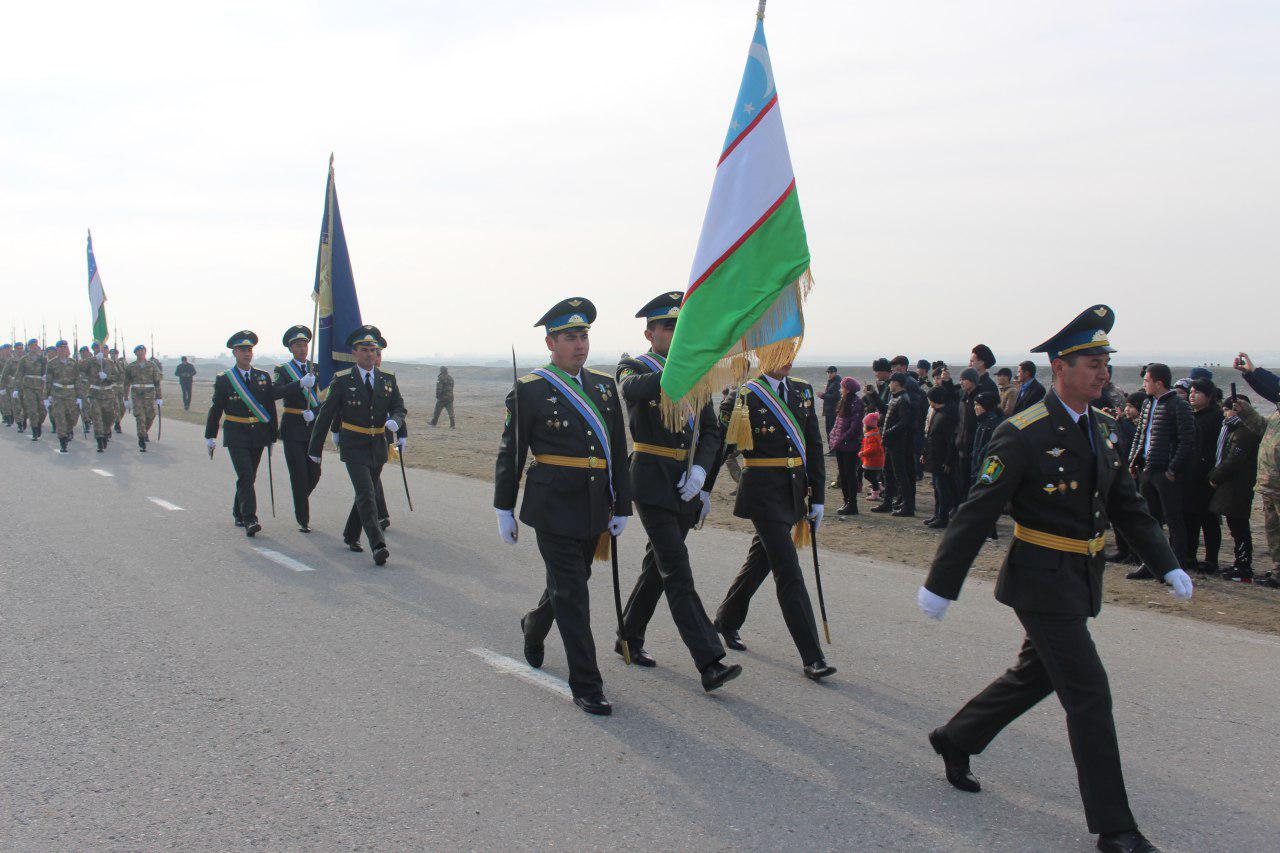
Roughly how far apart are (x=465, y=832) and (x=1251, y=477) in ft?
25.4

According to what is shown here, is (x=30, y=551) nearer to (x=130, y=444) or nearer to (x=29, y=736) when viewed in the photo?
(x=29, y=736)

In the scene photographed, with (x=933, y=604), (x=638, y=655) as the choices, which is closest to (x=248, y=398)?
(x=638, y=655)

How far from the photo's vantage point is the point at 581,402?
5.25m

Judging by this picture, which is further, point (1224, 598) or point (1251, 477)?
point (1251, 477)

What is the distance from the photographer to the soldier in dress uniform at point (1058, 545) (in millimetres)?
3717

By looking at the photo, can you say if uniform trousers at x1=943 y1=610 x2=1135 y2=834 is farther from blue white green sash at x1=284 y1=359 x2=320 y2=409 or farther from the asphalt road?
blue white green sash at x1=284 y1=359 x2=320 y2=409

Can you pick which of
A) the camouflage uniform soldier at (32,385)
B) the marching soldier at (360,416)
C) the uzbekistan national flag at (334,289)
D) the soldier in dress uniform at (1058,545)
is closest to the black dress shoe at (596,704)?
the soldier in dress uniform at (1058,545)

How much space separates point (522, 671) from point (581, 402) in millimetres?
1581

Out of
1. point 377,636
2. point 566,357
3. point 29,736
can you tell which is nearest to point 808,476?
point 566,357

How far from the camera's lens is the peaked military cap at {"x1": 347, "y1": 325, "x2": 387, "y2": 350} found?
9320mm

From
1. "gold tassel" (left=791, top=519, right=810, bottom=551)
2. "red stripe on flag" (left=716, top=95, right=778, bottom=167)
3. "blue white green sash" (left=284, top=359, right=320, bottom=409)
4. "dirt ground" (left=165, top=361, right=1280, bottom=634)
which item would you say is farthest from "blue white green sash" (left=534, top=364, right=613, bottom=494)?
"blue white green sash" (left=284, top=359, right=320, bottom=409)

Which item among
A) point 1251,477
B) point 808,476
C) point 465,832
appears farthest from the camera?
point 1251,477

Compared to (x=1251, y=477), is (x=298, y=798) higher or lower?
lower

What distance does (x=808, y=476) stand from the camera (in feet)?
19.2
